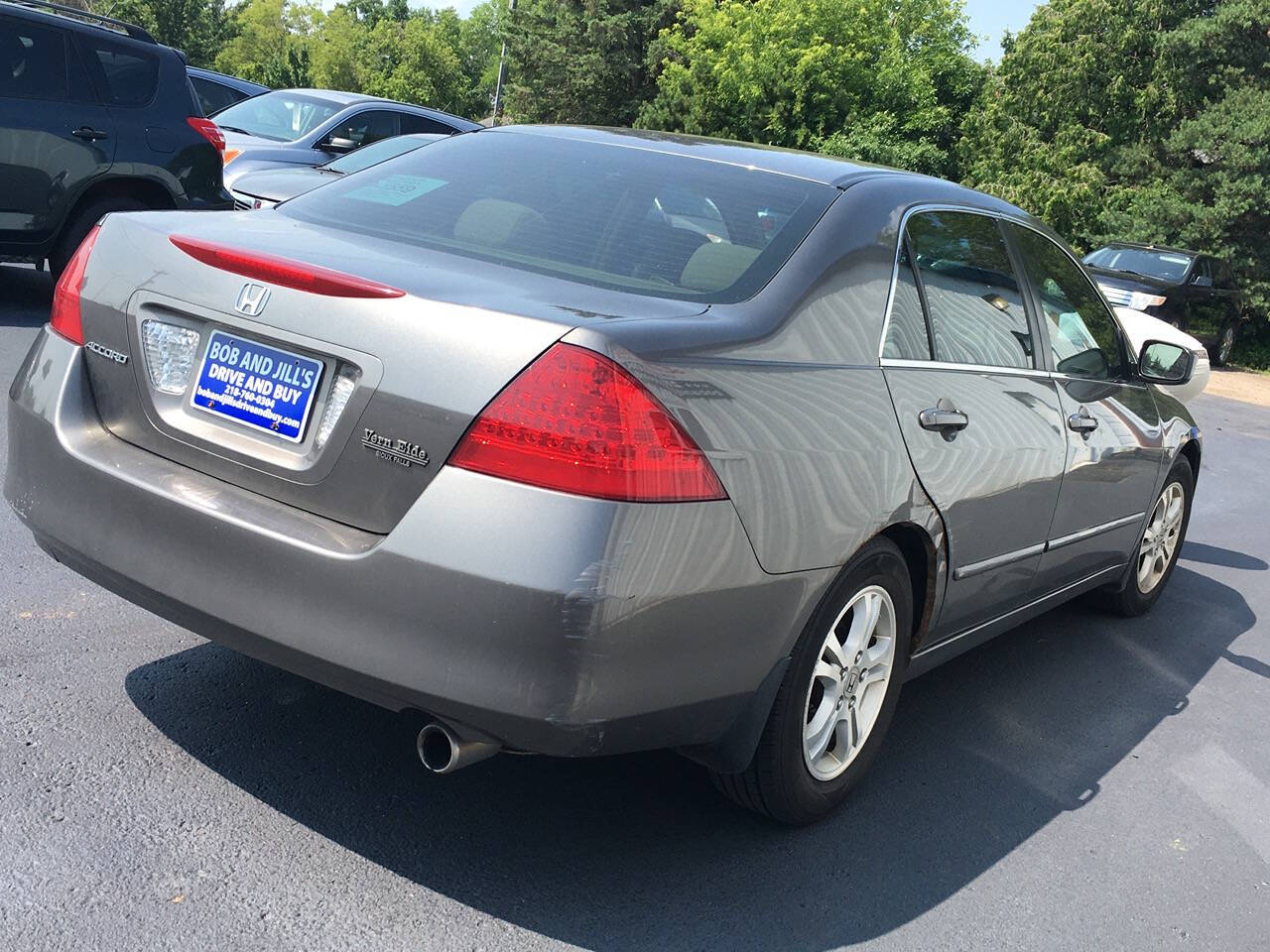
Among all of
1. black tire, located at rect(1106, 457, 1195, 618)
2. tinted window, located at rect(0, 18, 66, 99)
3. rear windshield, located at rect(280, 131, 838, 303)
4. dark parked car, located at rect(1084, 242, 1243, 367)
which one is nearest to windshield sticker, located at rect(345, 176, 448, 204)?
rear windshield, located at rect(280, 131, 838, 303)

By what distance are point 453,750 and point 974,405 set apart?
1880mm

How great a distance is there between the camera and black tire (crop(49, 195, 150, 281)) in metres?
8.81

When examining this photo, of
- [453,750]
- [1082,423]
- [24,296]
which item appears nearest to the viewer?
[453,750]

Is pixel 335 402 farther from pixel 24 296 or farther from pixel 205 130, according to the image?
pixel 24 296

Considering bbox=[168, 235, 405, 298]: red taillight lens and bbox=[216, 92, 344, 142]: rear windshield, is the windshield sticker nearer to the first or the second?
bbox=[168, 235, 405, 298]: red taillight lens

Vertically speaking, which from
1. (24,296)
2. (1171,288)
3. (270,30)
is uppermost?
(24,296)

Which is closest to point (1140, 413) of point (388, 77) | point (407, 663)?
point (407, 663)

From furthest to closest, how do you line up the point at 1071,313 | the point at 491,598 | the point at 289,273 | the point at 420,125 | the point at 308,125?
1. the point at 420,125
2. the point at 308,125
3. the point at 1071,313
4. the point at 289,273
5. the point at 491,598

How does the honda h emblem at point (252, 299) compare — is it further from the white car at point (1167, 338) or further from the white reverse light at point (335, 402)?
the white car at point (1167, 338)

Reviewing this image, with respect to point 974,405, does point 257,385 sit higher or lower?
higher

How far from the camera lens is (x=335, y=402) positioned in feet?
9.10

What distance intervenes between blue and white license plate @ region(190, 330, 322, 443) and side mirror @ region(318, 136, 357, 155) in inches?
354

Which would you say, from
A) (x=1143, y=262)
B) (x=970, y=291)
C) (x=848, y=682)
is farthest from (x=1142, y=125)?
(x=848, y=682)

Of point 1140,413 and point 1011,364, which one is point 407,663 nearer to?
point 1011,364
